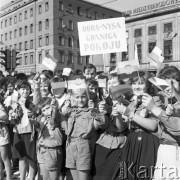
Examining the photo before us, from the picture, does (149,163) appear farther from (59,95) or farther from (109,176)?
(59,95)

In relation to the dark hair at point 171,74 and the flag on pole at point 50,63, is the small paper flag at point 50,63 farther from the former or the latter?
the dark hair at point 171,74

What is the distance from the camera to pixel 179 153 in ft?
8.70

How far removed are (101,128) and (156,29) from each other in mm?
32105

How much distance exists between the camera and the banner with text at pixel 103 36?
14.7ft

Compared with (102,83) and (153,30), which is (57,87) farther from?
(153,30)

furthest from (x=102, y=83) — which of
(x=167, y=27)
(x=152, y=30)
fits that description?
(x=152, y=30)

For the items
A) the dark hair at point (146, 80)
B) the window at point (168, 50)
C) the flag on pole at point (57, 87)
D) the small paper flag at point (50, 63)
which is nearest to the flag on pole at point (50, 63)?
the small paper flag at point (50, 63)

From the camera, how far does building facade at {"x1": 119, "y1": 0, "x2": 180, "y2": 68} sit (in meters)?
31.8

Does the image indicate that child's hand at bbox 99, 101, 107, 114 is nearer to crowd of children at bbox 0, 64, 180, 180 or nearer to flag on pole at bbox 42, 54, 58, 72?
crowd of children at bbox 0, 64, 180, 180

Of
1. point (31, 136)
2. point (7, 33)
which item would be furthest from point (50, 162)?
point (7, 33)

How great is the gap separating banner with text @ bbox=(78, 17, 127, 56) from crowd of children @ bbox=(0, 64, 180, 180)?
465 millimetres

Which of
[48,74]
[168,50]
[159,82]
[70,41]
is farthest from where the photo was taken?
[70,41]

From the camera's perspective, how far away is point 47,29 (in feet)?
145

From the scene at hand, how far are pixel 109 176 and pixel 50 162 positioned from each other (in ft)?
2.60
